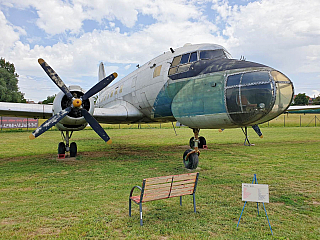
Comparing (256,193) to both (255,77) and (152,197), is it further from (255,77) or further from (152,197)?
(255,77)

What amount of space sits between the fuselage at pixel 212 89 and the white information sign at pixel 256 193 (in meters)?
2.68

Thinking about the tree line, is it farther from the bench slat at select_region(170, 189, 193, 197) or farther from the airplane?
the bench slat at select_region(170, 189, 193, 197)

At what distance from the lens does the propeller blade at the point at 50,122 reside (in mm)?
8977

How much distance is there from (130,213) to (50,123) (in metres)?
5.86

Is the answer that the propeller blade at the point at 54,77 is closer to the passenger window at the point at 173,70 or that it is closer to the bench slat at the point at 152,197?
the passenger window at the point at 173,70

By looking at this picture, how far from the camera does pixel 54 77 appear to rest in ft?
32.9

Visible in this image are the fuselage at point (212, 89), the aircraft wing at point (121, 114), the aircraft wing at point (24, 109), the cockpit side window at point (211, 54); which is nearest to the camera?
the fuselage at point (212, 89)

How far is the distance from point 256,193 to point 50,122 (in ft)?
24.7

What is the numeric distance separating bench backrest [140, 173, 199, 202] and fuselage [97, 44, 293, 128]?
8.80 feet

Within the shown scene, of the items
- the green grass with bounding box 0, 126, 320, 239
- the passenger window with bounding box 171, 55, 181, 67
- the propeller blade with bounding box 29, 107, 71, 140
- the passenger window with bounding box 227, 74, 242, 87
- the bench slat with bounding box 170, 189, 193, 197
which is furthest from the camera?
the passenger window with bounding box 171, 55, 181, 67

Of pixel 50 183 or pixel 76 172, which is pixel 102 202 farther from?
pixel 76 172

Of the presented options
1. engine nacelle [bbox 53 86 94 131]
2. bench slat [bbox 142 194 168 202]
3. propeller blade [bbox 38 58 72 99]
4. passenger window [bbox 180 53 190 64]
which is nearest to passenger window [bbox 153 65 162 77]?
passenger window [bbox 180 53 190 64]

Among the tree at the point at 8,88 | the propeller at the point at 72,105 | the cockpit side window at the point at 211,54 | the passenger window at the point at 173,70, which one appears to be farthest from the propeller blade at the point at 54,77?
the tree at the point at 8,88

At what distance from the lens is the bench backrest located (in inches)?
178
